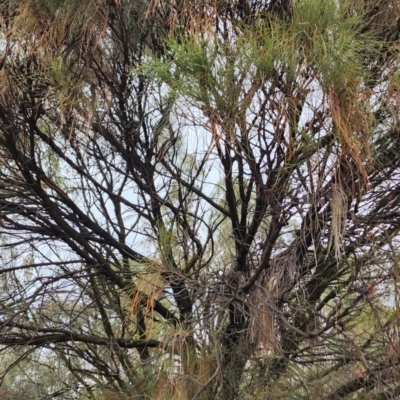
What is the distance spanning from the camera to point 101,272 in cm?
233

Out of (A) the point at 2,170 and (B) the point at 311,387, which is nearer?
(B) the point at 311,387

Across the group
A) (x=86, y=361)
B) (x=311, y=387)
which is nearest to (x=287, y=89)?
(x=311, y=387)

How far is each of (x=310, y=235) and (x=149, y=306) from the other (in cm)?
51

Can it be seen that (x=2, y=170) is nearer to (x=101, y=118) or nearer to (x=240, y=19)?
(x=101, y=118)

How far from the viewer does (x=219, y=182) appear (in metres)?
2.29

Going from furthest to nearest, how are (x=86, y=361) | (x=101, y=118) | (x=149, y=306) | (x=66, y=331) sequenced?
(x=86, y=361) → (x=66, y=331) → (x=101, y=118) → (x=149, y=306)

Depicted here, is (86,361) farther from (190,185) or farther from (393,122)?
(393,122)

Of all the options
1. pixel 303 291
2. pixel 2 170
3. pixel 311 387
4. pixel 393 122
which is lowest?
pixel 311 387

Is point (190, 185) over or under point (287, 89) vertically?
over

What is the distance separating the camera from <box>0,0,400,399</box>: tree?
142 cm

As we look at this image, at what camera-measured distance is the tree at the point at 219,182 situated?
142 cm

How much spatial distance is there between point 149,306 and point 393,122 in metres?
0.83

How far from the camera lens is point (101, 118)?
2008mm

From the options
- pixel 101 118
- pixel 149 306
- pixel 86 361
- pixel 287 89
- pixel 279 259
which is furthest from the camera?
pixel 86 361
